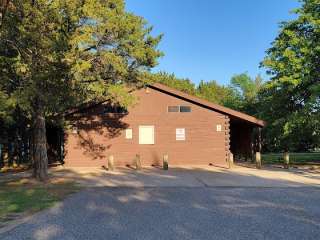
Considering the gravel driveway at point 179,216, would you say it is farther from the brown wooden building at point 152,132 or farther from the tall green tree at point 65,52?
the brown wooden building at point 152,132

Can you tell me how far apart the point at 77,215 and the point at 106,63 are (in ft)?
27.7

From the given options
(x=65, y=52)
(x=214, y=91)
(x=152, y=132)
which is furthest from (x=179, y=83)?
(x=65, y=52)

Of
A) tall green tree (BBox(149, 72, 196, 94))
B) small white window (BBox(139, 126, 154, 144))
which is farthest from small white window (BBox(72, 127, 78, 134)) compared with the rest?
tall green tree (BBox(149, 72, 196, 94))

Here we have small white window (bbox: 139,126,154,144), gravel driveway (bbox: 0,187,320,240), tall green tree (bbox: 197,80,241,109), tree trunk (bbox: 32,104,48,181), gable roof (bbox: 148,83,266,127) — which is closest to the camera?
gravel driveway (bbox: 0,187,320,240)

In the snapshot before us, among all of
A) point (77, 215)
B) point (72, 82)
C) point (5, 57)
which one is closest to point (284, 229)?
point (77, 215)

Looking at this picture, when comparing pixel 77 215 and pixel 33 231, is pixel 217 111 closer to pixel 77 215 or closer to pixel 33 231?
pixel 77 215

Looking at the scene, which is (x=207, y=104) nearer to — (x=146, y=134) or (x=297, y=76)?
(x=146, y=134)

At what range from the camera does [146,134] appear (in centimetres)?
2528

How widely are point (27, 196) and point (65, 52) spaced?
5017mm

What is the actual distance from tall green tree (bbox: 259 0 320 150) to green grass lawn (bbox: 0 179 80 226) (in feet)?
45.6

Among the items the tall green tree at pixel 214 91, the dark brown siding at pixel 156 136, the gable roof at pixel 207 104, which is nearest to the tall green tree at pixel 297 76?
the gable roof at pixel 207 104

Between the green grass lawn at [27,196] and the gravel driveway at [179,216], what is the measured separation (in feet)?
1.84

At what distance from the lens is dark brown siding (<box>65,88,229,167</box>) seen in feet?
82.0

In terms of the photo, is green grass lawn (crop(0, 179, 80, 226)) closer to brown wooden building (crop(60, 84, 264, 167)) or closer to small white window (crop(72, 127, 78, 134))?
small white window (crop(72, 127, 78, 134))
